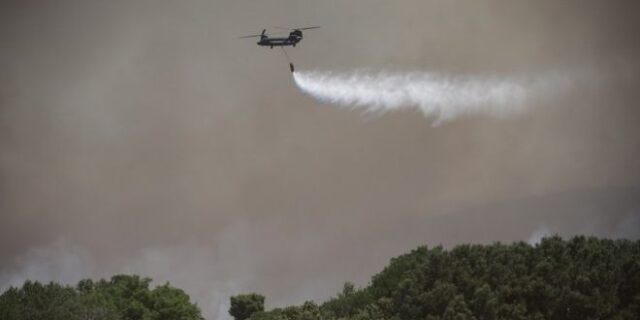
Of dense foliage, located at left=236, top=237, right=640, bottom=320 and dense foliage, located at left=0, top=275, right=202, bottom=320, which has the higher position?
dense foliage, located at left=0, top=275, right=202, bottom=320

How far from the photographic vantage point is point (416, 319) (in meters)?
128

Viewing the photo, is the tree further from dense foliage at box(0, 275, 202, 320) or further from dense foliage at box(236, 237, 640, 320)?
dense foliage at box(236, 237, 640, 320)

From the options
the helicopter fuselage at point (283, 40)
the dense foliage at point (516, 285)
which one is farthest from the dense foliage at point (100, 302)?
the helicopter fuselage at point (283, 40)

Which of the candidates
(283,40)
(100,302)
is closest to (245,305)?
(100,302)

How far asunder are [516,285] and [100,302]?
50171 mm

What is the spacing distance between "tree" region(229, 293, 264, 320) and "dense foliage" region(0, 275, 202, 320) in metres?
23.9

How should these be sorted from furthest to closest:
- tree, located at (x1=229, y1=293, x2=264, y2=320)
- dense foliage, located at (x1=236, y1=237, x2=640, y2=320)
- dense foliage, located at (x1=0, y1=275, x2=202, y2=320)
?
1. tree, located at (x1=229, y1=293, x2=264, y2=320)
2. dense foliage, located at (x1=0, y1=275, x2=202, y2=320)
3. dense foliage, located at (x1=236, y1=237, x2=640, y2=320)

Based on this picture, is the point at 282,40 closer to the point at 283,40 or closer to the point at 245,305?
the point at 283,40

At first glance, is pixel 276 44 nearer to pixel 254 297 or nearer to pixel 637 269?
pixel 637 269

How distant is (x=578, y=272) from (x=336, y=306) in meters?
32.0

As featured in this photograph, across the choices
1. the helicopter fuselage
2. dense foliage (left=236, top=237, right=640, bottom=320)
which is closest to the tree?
dense foliage (left=236, top=237, right=640, bottom=320)

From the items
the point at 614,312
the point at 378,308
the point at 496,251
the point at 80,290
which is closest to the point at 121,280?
the point at 80,290

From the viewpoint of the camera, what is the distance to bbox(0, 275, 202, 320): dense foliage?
135 meters

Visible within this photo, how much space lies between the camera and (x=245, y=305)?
18475 centimetres
